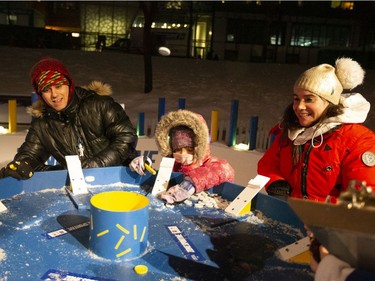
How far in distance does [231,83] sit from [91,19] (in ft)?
37.0

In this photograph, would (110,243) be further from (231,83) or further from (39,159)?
(231,83)

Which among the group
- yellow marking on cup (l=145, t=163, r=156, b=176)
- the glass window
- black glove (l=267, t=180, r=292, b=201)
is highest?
the glass window

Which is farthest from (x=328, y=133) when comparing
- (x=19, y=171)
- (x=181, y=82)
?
(x=181, y=82)

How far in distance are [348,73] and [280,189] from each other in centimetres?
61

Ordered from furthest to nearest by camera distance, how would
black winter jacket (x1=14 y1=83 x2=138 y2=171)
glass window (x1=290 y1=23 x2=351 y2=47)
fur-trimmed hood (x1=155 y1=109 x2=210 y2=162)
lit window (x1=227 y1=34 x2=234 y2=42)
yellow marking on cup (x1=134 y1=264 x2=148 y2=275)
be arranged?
glass window (x1=290 y1=23 x2=351 y2=47), lit window (x1=227 y1=34 x2=234 y2=42), black winter jacket (x1=14 y1=83 x2=138 y2=171), fur-trimmed hood (x1=155 y1=109 x2=210 y2=162), yellow marking on cup (x1=134 y1=264 x2=148 y2=275)

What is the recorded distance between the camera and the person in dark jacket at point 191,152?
1872 mm

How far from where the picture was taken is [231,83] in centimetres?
1072

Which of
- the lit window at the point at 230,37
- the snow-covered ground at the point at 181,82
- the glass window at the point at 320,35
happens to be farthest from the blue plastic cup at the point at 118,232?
the glass window at the point at 320,35

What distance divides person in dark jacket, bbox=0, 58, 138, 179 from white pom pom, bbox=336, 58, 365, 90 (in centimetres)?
131

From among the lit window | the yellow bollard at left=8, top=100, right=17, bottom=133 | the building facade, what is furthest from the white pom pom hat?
the lit window

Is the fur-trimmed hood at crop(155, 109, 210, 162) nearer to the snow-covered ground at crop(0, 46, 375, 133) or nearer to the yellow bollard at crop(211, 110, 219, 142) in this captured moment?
the yellow bollard at crop(211, 110, 219, 142)

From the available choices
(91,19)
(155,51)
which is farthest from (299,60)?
(91,19)

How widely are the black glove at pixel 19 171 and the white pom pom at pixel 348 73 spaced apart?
1.43 meters

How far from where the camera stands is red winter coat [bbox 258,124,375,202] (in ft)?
5.76
